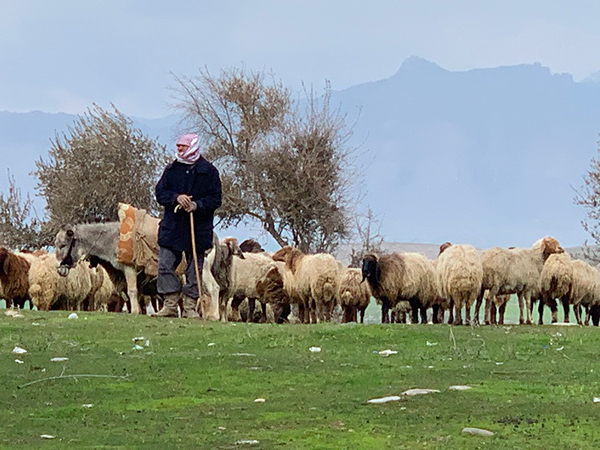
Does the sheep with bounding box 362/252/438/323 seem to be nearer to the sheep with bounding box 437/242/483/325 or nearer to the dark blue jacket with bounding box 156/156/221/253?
the sheep with bounding box 437/242/483/325

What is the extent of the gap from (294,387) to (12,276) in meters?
15.0

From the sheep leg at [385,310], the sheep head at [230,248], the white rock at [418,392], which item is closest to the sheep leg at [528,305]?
the sheep leg at [385,310]

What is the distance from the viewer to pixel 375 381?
29.9 ft

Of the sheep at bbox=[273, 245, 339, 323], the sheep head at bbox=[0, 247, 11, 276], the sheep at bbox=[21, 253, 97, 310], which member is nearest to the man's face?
the sheep at bbox=[21, 253, 97, 310]

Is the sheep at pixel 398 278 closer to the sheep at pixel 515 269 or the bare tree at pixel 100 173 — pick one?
the sheep at pixel 515 269

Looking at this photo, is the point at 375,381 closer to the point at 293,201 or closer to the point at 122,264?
the point at 122,264

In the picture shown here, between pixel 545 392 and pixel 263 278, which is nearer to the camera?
pixel 545 392

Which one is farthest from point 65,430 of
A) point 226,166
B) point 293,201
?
point 226,166

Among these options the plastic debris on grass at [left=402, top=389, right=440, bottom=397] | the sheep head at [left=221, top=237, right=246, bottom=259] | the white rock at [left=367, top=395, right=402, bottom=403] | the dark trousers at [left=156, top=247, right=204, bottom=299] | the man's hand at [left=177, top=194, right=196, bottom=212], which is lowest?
the white rock at [left=367, top=395, right=402, bottom=403]

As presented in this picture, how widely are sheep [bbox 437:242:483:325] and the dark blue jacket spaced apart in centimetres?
620

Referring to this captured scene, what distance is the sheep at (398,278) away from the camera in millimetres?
22109

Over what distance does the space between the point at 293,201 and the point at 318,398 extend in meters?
31.6

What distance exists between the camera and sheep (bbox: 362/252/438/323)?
2211 centimetres

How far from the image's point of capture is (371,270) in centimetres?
2194
